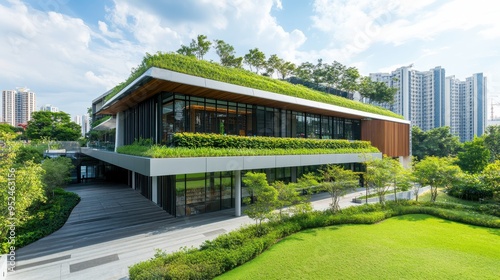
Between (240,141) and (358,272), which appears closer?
(358,272)

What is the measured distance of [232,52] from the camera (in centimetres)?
2641

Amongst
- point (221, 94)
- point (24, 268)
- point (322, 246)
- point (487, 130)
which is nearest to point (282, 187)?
point (322, 246)

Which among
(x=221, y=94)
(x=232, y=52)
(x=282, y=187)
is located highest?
(x=232, y=52)

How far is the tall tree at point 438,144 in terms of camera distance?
38469 millimetres

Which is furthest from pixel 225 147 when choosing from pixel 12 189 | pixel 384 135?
pixel 384 135

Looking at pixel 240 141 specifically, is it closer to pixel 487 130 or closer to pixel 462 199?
pixel 462 199

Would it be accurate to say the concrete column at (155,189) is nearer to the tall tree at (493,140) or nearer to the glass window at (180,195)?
the glass window at (180,195)

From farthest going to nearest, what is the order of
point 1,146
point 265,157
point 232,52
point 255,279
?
point 232,52 < point 265,157 < point 1,146 < point 255,279

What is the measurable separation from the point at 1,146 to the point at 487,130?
50455 millimetres

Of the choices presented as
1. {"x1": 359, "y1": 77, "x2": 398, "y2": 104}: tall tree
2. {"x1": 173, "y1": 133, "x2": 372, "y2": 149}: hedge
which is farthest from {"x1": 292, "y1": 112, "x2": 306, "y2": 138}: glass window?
{"x1": 359, "y1": 77, "x2": 398, "y2": 104}: tall tree

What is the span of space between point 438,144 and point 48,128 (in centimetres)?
6413

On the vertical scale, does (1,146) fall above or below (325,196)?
above

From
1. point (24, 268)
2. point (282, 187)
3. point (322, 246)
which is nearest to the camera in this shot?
point (24, 268)

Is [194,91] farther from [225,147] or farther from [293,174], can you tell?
[293,174]
